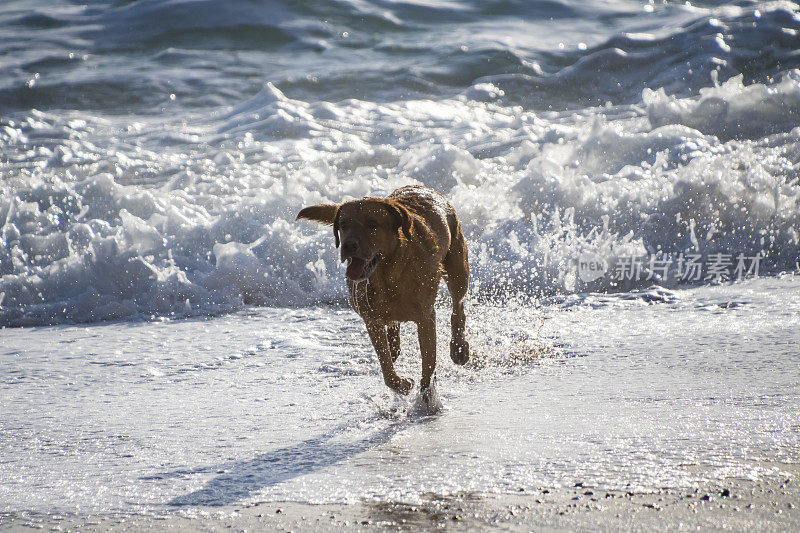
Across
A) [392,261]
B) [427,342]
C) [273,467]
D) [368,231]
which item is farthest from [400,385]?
[273,467]

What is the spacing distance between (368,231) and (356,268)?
7.0 inches

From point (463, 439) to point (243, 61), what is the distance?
1338 centimetres

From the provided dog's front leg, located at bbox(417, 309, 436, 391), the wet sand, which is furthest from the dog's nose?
the wet sand

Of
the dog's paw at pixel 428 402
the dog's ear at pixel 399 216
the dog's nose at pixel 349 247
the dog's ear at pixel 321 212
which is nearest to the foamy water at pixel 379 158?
the dog's ear at pixel 321 212

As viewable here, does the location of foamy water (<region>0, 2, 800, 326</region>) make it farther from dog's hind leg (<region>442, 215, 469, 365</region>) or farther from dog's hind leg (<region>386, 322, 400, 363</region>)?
dog's hind leg (<region>386, 322, 400, 363</region>)

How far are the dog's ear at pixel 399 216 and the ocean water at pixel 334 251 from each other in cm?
92

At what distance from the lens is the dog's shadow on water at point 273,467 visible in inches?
116

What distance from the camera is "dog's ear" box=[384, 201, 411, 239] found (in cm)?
371

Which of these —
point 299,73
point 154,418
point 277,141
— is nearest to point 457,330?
point 154,418

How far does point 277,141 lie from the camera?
1203cm

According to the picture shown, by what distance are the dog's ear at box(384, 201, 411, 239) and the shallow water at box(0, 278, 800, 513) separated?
0.92 m

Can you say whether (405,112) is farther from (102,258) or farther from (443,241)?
(443,241)

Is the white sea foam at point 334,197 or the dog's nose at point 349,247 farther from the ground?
the dog's nose at point 349,247

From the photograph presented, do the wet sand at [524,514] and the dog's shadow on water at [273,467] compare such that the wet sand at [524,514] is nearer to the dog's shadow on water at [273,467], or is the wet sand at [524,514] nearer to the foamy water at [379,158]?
the dog's shadow on water at [273,467]
